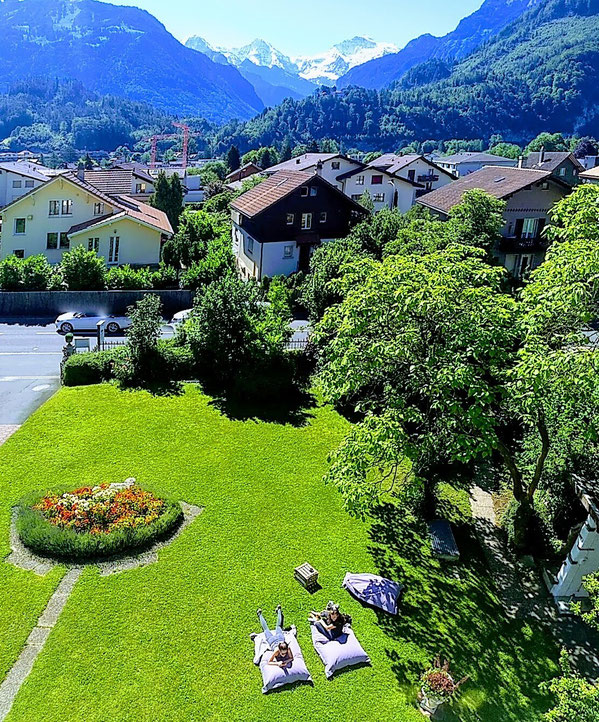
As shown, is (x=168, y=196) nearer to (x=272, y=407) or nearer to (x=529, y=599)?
(x=272, y=407)

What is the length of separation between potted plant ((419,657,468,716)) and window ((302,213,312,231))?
37773mm

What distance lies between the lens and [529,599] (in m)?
16.0

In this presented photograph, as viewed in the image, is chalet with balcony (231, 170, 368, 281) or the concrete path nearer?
the concrete path

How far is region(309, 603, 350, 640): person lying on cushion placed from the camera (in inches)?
544

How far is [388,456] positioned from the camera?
15.2m

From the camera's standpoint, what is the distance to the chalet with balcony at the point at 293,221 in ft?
147

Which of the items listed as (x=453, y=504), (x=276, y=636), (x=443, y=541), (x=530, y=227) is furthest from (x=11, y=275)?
(x=530, y=227)

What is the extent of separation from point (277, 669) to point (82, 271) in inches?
1293

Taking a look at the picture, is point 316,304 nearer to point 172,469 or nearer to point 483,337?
point 172,469

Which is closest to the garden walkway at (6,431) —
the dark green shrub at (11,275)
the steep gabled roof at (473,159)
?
the dark green shrub at (11,275)

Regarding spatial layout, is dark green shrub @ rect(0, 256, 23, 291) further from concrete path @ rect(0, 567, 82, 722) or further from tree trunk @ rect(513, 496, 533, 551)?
tree trunk @ rect(513, 496, 533, 551)

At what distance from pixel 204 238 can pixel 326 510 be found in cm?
3643

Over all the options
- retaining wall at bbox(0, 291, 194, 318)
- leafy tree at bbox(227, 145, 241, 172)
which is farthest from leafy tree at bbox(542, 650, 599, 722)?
leafy tree at bbox(227, 145, 241, 172)

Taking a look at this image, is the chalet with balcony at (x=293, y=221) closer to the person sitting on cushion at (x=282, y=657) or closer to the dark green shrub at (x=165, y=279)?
the dark green shrub at (x=165, y=279)
